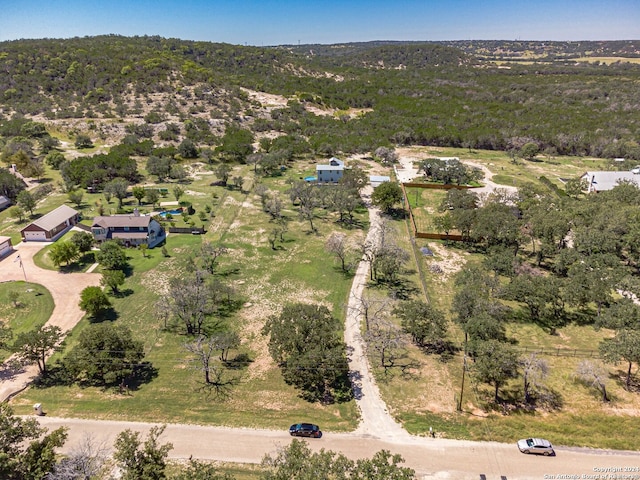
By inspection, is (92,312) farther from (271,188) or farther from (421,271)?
(271,188)

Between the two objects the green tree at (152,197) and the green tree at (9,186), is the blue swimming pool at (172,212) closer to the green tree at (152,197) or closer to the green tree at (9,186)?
the green tree at (152,197)

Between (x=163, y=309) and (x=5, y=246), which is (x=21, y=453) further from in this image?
(x=5, y=246)

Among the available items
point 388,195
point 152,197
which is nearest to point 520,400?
point 388,195

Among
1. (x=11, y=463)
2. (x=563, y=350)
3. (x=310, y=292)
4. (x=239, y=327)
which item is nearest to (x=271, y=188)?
(x=310, y=292)

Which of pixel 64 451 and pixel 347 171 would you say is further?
pixel 347 171

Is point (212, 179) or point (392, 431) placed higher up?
point (212, 179)

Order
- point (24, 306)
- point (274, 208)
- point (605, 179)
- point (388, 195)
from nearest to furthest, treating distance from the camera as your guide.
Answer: point (24, 306) < point (274, 208) < point (388, 195) < point (605, 179)
